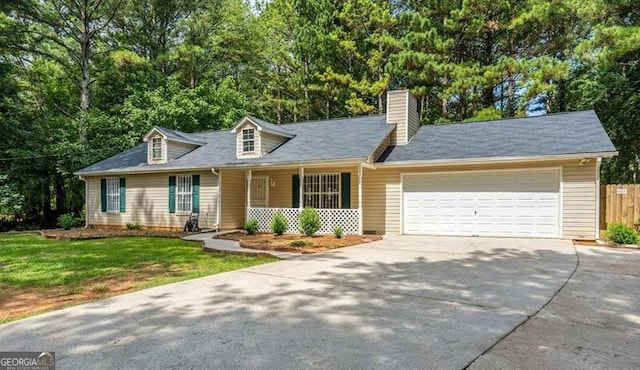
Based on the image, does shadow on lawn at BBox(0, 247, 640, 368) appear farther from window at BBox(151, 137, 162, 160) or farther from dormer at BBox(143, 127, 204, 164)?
window at BBox(151, 137, 162, 160)

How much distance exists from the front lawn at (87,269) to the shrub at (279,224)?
247 cm

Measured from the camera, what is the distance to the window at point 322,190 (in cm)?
1390

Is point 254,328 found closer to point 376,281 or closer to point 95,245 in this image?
point 376,281

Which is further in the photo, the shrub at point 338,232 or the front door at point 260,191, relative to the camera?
the front door at point 260,191

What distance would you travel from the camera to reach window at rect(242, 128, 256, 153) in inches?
578

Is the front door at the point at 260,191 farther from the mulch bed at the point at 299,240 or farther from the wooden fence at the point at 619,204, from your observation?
the wooden fence at the point at 619,204

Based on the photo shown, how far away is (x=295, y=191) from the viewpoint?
47.4 ft

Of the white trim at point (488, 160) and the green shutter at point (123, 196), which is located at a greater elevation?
the white trim at point (488, 160)

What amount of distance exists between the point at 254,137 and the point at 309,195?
306 cm

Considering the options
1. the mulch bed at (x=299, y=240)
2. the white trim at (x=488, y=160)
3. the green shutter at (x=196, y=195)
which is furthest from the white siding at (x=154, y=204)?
the white trim at (x=488, y=160)

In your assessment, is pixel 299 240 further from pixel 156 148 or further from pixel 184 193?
pixel 156 148

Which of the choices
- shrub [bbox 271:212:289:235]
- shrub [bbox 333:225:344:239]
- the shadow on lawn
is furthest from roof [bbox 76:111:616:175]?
the shadow on lawn

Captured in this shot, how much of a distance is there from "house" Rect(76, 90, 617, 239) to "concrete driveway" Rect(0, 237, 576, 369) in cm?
474

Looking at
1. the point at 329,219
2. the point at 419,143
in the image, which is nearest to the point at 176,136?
the point at 329,219
